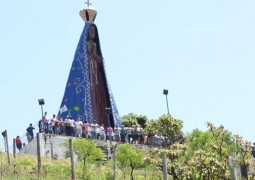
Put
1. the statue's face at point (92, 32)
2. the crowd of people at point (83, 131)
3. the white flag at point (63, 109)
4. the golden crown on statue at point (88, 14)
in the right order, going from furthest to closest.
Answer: the golden crown on statue at point (88, 14) < the statue's face at point (92, 32) < the white flag at point (63, 109) < the crowd of people at point (83, 131)

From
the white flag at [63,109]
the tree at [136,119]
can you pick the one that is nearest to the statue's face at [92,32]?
the white flag at [63,109]

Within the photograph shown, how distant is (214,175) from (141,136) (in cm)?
1377

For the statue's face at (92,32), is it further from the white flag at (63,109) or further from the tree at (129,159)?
the tree at (129,159)

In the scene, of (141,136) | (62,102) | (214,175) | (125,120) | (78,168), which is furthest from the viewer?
(125,120)

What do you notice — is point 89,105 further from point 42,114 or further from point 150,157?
point 150,157

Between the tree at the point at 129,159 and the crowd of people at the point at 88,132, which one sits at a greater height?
the crowd of people at the point at 88,132

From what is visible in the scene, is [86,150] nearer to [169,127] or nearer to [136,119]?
[169,127]

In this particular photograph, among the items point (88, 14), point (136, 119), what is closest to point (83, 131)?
point (88, 14)

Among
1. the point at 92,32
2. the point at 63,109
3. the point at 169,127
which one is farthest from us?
the point at 92,32

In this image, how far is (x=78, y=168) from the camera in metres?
26.8

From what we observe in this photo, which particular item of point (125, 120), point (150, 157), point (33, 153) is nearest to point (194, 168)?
point (150, 157)

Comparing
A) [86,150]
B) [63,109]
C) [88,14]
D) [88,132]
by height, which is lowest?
[86,150]

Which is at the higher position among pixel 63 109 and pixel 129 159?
pixel 63 109

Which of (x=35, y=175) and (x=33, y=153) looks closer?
(x=35, y=175)
